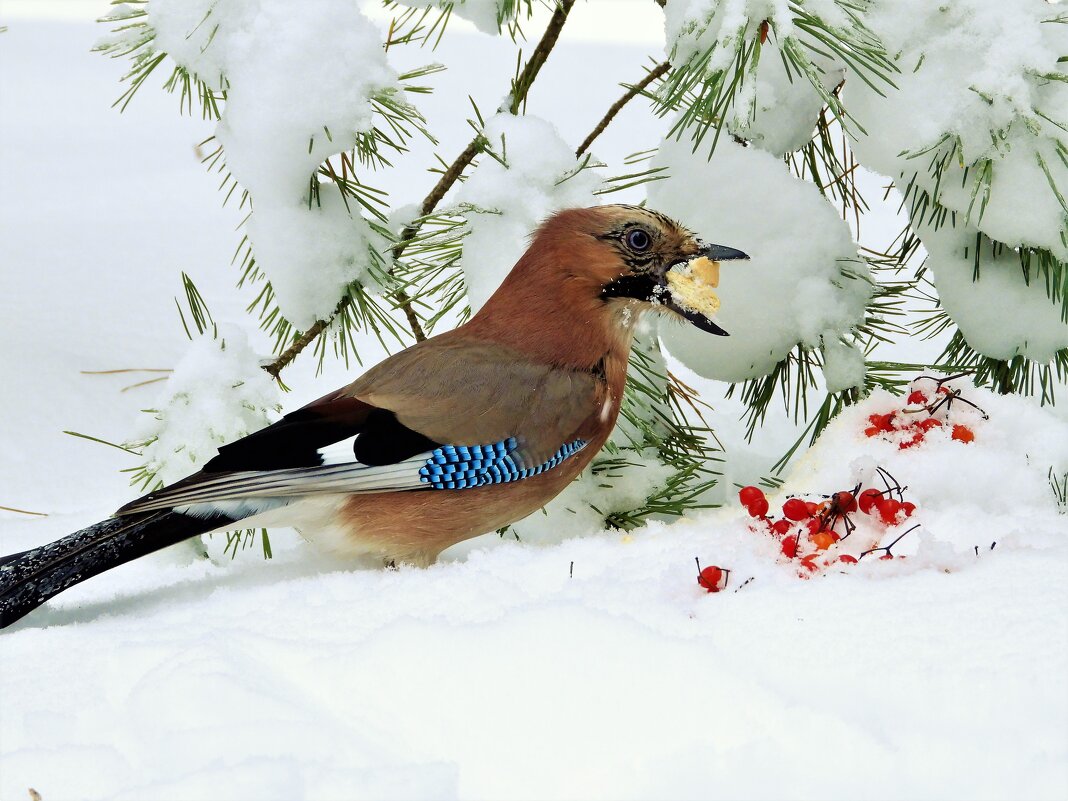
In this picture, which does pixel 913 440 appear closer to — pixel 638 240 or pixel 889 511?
pixel 889 511

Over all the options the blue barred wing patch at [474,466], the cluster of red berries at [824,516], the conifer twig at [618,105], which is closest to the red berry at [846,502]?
the cluster of red berries at [824,516]

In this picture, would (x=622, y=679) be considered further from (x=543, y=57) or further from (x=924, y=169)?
(x=543, y=57)

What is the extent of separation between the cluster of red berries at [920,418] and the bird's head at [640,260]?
29 cm

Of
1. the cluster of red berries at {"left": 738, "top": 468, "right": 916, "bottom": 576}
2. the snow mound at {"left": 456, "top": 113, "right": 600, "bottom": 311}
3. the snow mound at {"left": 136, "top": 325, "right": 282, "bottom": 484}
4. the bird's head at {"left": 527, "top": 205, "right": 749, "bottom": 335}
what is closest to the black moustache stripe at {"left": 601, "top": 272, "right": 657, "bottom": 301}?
the bird's head at {"left": 527, "top": 205, "right": 749, "bottom": 335}

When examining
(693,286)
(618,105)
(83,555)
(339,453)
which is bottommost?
(83,555)

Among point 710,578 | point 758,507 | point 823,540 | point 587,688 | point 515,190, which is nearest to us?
point 587,688

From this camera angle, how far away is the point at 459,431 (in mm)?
1811

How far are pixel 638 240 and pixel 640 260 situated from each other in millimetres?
30

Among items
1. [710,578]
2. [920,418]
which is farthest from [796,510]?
[920,418]

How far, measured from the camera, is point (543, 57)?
228cm

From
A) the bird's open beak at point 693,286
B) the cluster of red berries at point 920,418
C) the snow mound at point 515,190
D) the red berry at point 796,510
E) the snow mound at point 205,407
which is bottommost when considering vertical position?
the red berry at point 796,510

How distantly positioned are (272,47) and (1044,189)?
1.17m

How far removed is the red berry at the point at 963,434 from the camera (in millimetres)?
1893

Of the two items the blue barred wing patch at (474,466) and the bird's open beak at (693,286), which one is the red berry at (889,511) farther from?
the blue barred wing patch at (474,466)
